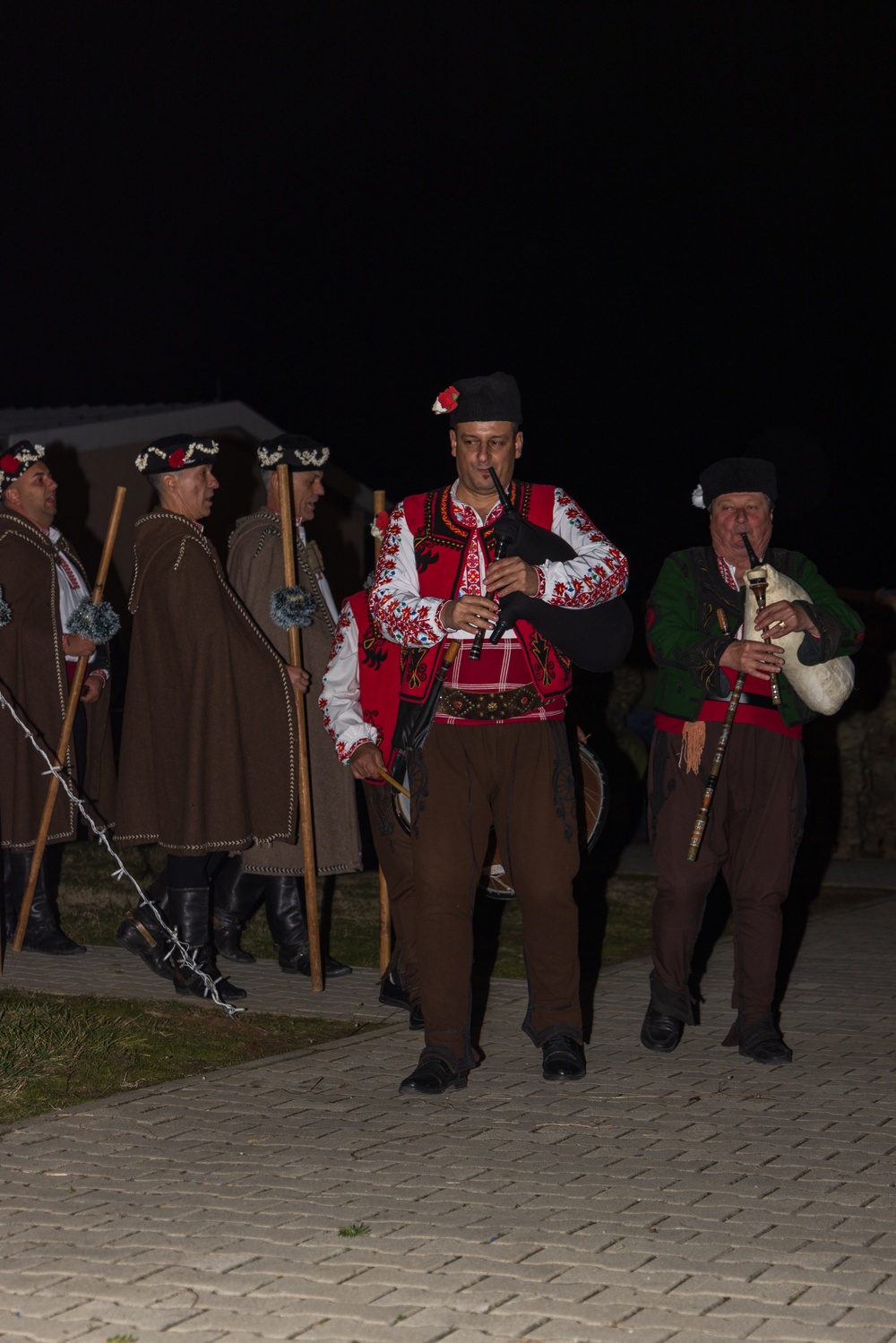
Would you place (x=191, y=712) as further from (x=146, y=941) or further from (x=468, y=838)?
(x=468, y=838)

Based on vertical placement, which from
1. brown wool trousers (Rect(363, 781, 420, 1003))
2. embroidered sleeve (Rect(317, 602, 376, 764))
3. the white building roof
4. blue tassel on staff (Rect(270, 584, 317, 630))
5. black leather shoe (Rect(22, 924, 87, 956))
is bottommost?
black leather shoe (Rect(22, 924, 87, 956))

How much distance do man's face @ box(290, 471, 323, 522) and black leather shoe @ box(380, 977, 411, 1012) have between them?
79.0 inches

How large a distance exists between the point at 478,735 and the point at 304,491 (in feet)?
7.76

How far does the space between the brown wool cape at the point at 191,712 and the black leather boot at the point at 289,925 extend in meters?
0.55

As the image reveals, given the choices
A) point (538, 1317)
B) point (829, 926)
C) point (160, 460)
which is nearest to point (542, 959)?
point (538, 1317)

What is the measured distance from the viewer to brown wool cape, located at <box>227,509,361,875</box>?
7.86m

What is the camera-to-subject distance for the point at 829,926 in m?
9.54

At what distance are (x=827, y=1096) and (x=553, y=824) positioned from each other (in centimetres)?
120

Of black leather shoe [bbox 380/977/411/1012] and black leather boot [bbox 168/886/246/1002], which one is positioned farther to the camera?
black leather boot [bbox 168/886/246/1002]

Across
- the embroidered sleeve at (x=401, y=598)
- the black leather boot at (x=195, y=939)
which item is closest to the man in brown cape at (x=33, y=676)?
the black leather boot at (x=195, y=939)

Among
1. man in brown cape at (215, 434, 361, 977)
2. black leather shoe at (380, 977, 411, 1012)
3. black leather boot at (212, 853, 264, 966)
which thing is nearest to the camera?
black leather shoe at (380, 977, 411, 1012)

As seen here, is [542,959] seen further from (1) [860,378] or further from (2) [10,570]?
(1) [860,378]

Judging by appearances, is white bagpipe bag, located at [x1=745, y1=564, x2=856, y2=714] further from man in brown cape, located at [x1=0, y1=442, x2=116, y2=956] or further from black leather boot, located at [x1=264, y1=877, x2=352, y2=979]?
man in brown cape, located at [x1=0, y1=442, x2=116, y2=956]

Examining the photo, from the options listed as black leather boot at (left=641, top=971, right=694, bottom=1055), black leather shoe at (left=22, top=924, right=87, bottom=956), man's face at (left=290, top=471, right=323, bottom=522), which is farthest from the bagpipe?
black leather shoe at (left=22, top=924, right=87, bottom=956)
